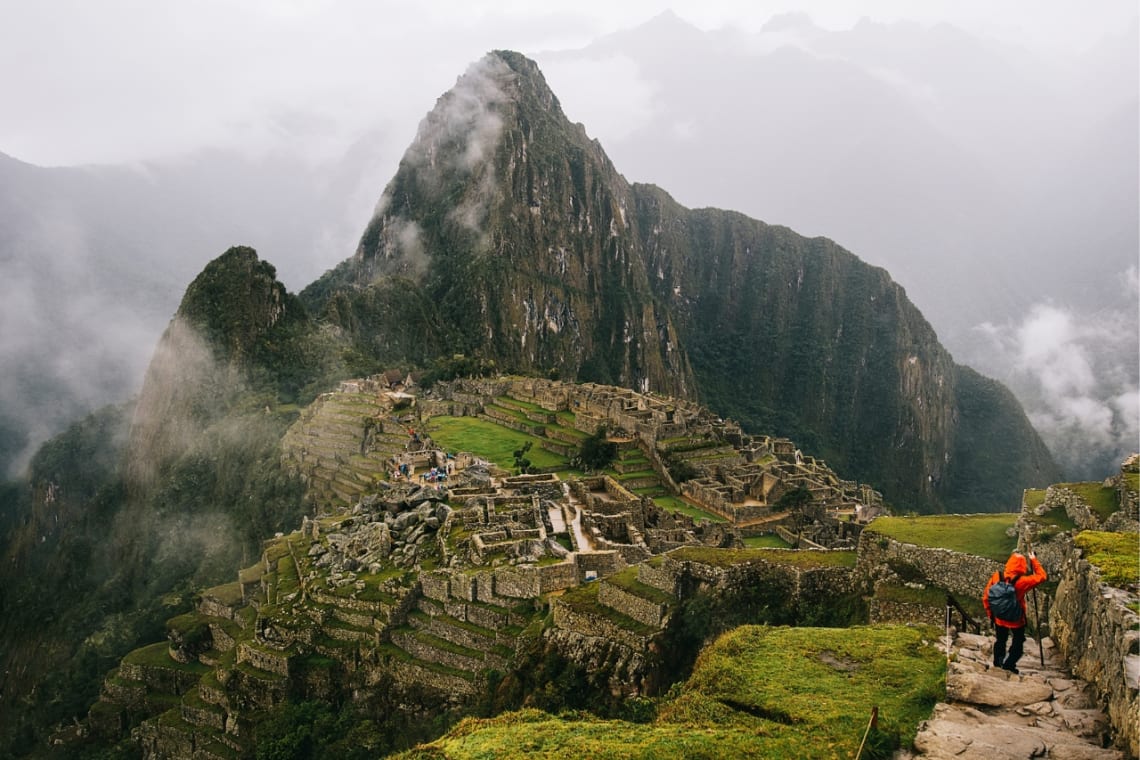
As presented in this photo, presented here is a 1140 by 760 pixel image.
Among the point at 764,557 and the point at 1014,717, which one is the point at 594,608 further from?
the point at 1014,717

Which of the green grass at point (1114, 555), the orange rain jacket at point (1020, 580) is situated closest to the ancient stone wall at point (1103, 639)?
the green grass at point (1114, 555)

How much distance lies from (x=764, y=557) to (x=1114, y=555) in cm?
854

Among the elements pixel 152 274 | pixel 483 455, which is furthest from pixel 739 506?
pixel 152 274

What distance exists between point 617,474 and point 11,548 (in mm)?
99308

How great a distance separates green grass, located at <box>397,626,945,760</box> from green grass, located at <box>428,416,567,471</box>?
39.1m

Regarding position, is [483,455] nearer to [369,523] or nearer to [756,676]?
[369,523]

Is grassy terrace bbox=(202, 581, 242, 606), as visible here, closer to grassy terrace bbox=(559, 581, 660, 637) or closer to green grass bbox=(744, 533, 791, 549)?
grassy terrace bbox=(559, 581, 660, 637)

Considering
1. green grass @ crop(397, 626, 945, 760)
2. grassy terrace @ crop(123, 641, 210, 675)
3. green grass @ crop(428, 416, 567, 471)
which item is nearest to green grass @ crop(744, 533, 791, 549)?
green grass @ crop(428, 416, 567, 471)

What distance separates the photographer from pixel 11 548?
11138 centimetres

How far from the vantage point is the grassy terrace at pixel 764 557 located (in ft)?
55.3

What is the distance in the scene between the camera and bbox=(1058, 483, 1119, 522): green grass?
1477cm

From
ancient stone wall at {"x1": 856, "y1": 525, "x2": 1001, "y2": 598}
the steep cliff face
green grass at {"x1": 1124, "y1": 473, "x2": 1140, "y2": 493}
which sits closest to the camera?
green grass at {"x1": 1124, "y1": 473, "x2": 1140, "y2": 493}

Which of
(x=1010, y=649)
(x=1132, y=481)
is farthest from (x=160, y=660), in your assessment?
(x=1132, y=481)

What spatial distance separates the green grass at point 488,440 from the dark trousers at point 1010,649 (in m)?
41.7
